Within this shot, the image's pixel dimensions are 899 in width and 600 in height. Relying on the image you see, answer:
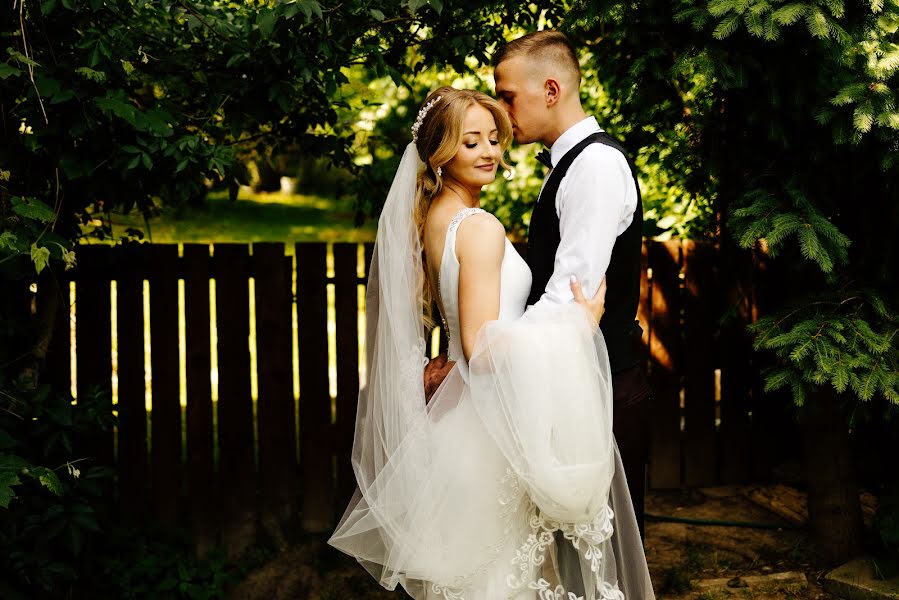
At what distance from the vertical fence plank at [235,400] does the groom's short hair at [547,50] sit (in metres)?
2.07

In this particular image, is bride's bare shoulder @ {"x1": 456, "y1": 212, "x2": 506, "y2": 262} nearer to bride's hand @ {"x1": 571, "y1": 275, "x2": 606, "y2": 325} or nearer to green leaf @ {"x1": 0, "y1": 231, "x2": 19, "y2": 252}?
bride's hand @ {"x1": 571, "y1": 275, "x2": 606, "y2": 325}

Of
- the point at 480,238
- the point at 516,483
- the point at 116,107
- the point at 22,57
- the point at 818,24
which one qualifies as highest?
the point at 818,24

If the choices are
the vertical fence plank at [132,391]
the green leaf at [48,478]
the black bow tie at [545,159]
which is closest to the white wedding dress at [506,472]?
the black bow tie at [545,159]

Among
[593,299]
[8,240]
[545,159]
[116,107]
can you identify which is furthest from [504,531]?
[116,107]

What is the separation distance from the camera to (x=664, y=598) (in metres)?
4.05

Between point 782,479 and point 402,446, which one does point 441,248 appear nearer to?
point 402,446

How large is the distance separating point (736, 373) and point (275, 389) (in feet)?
8.76

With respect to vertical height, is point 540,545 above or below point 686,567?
above

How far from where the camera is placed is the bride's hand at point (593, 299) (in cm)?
273

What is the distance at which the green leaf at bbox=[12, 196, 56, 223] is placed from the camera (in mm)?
3105

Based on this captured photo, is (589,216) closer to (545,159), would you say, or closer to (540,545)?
(545,159)

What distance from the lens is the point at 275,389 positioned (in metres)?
4.71

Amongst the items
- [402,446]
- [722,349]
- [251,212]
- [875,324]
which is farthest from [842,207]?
[251,212]

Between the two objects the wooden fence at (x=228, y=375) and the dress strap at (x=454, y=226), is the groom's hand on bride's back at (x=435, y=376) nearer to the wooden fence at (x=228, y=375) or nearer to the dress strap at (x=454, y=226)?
the dress strap at (x=454, y=226)
